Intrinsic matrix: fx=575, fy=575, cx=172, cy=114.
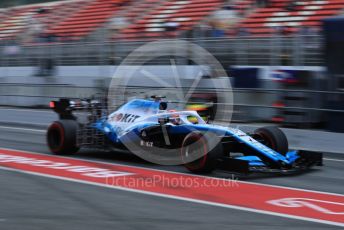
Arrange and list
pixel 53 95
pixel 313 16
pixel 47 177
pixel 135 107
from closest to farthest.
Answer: pixel 47 177
pixel 135 107
pixel 53 95
pixel 313 16

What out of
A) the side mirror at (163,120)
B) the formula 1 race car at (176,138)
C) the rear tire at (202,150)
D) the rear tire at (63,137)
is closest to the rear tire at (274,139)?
the formula 1 race car at (176,138)

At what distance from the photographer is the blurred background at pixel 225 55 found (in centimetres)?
1229

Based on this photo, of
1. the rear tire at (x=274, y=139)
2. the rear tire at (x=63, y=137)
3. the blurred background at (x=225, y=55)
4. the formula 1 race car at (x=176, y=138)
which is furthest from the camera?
the blurred background at (x=225, y=55)

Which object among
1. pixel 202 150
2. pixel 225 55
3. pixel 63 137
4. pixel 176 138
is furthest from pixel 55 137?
pixel 225 55

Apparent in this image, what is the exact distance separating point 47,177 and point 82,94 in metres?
7.77

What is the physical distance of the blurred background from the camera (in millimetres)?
12289

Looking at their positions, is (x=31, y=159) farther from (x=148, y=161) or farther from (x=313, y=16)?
(x=313, y=16)

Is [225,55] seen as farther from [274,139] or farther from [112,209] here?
[112,209]

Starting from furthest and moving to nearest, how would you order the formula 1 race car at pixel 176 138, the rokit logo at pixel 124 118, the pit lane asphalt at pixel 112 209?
the rokit logo at pixel 124 118 → the formula 1 race car at pixel 176 138 → the pit lane asphalt at pixel 112 209

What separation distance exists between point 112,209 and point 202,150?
1976 millimetres

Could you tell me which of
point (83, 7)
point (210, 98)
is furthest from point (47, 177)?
point (83, 7)

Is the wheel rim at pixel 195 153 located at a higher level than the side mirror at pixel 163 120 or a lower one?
lower

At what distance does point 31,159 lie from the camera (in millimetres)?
9453

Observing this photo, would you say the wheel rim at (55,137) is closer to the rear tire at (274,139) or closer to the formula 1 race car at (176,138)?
the formula 1 race car at (176,138)
